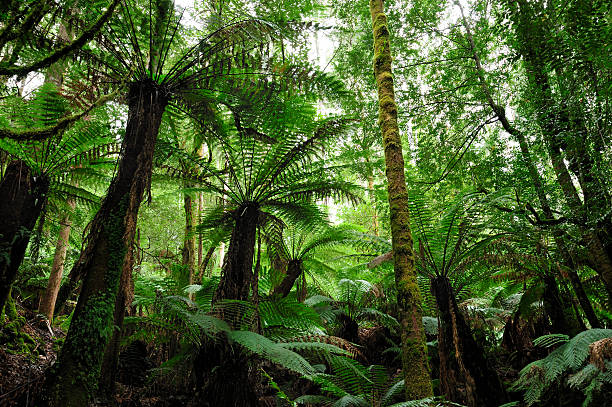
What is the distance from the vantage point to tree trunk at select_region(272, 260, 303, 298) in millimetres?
4861

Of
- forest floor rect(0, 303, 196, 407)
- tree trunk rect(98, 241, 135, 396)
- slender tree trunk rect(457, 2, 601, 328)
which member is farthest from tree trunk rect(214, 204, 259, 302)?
slender tree trunk rect(457, 2, 601, 328)

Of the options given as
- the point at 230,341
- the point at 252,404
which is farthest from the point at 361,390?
the point at 230,341

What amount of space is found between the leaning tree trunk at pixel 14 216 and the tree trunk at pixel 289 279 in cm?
298

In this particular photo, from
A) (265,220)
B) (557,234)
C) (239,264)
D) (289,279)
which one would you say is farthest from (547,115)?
(289,279)

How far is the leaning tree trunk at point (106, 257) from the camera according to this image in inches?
70.9

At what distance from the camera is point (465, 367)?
3018mm

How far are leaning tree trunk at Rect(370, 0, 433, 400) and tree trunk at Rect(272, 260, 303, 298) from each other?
2.48 meters

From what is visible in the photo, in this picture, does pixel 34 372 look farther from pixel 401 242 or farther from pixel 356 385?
pixel 401 242

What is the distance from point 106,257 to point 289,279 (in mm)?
3164

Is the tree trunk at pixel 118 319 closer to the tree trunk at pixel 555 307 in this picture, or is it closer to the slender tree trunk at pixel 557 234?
the slender tree trunk at pixel 557 234

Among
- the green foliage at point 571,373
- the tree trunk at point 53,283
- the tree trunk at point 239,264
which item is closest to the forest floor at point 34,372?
the tree trunk at point 239,264

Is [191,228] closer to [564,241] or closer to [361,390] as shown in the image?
[361,390]

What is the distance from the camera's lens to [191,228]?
515 cm

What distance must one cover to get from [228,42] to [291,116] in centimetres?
123
